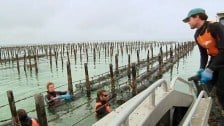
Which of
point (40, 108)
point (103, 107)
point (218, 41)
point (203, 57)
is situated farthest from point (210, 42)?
point (103, 107)

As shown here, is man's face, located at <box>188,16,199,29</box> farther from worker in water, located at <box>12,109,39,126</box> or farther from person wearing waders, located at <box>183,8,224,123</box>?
worker in water, located at <box>12,109,39,126</box>

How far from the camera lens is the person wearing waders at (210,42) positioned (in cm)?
422

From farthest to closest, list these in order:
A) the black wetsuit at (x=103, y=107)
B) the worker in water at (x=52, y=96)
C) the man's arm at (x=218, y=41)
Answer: the worker in water at (x=52, y=96) → the black wetsuit at (x=103, y=107) → the man's arm at (x=218, y=41)

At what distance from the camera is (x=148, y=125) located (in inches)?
165

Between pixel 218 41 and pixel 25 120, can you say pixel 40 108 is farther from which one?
pixel 218 41

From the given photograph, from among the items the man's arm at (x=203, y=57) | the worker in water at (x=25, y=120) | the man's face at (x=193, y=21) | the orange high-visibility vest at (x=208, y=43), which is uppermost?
the man's face at (x=193, y=21)

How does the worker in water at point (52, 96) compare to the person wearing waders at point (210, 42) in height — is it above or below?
below

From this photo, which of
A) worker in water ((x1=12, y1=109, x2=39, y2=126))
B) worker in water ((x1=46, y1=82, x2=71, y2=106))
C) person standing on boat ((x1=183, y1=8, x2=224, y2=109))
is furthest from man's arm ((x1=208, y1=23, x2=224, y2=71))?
worker in water ((x1=46, y1=82, x2=71, y2=106))

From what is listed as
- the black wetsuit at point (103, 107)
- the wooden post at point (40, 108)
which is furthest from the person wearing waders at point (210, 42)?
the black wetsuit at point (103, 107)

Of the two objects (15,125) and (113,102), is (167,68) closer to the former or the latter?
(113,102)

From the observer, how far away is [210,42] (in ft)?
14.5

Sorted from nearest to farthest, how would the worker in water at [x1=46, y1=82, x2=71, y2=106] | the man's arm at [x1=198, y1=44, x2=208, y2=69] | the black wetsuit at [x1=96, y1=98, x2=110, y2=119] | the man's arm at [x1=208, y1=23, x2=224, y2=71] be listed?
the man's arm at [x1=208, y1=23, x2=224, y2=71] → the man's arm at [x1=198, y1=44, x2=208, y2=69] → the black wetsuit at [x1=96, y1=98, x2=110, y2=119] → the worker in water at [x1=46, y1=82, x2=71, y2=106]

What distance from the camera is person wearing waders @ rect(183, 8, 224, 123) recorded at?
4223 millimetres

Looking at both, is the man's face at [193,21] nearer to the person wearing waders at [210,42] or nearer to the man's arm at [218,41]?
the person wearing waders at [210,42]
